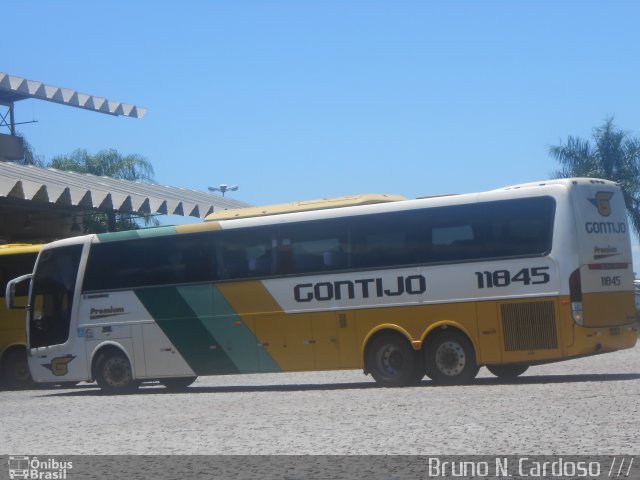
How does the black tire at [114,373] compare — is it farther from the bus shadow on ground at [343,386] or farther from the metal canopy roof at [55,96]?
the metal canopy roof at [55,96]

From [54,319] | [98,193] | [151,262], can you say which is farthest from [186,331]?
[98,193]

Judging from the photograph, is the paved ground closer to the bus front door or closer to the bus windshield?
the bus front door

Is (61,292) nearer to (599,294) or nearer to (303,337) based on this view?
(303,337)

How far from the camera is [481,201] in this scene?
18.9m

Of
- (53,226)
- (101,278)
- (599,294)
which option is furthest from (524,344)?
(53,226)

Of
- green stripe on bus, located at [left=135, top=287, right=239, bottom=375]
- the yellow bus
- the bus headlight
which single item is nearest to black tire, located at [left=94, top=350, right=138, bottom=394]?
green stripe on bus, located at [left=135, top=287, right=239, bottom=375]

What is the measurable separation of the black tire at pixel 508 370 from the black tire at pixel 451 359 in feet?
4.77

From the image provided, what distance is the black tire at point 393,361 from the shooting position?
19.4m

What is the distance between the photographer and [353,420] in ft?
43.6

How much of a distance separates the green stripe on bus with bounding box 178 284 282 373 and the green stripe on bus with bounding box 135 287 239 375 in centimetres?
12

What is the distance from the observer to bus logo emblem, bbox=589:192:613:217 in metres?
18.8

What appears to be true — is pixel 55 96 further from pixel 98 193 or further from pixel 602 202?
pixel 602 202

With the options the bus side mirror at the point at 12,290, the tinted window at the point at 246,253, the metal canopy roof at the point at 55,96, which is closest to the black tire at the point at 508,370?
the tinted window at the point at 246,253

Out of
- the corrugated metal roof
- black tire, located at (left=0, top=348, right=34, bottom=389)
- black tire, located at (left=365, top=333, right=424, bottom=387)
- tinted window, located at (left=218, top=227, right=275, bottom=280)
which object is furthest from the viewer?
the corrugated metal roof
